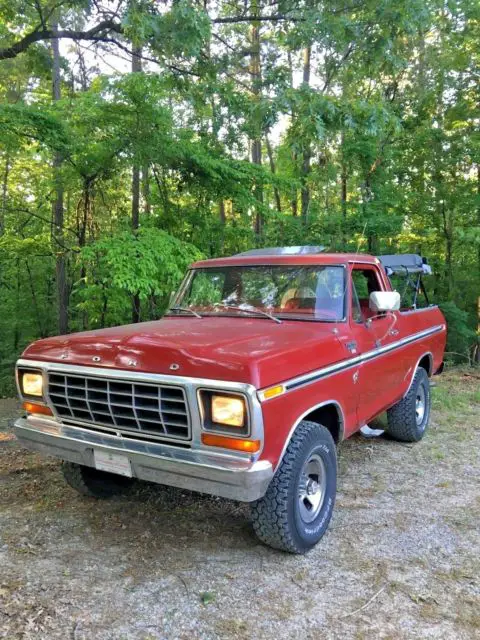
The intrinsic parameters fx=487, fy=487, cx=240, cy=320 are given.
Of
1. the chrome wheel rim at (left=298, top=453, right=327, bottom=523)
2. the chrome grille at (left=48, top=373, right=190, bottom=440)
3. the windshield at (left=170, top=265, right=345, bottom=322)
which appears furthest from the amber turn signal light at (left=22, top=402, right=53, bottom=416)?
the chrome wheel rim at (left=298, top=453, right=327, bottom=523)

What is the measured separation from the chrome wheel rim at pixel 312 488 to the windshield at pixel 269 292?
116 centimetres

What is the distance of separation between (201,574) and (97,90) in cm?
727

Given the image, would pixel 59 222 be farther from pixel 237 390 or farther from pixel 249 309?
pixel 237 390

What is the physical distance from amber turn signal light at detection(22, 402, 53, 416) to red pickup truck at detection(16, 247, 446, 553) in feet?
0.05

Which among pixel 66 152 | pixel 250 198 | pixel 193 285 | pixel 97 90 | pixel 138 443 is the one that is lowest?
pixel 138 443

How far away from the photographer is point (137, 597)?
2740 mm

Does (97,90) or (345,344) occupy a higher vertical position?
(97,90)

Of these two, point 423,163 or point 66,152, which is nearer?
point 66,152

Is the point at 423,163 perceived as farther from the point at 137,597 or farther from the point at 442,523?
the point at 137,597

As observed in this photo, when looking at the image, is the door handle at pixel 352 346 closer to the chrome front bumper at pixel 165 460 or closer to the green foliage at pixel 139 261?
the chrome front bumper at pixel 165 460

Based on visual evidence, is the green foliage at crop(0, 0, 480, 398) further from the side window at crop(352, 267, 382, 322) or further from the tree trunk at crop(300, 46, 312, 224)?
the side window at crop(352, 267, 382, 322)

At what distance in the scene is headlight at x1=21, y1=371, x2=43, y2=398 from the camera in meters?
3.49

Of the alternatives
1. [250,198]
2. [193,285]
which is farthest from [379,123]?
[193,285]

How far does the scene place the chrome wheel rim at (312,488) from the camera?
3.23 m
